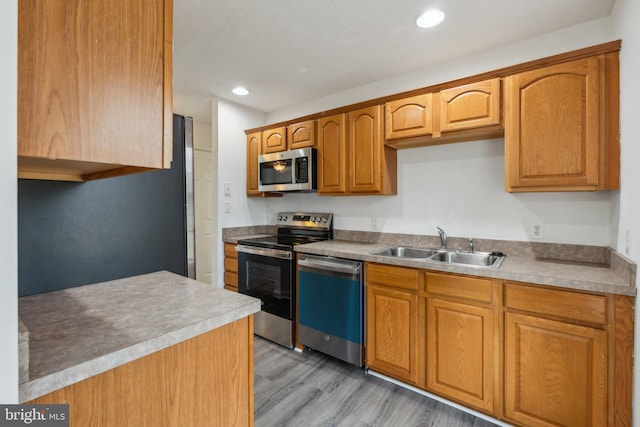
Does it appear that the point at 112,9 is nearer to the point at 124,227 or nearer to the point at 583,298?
the point at 124,227

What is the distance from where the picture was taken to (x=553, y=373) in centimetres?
156

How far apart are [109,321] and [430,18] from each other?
7.35 ft

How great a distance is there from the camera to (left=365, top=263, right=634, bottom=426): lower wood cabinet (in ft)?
4.70

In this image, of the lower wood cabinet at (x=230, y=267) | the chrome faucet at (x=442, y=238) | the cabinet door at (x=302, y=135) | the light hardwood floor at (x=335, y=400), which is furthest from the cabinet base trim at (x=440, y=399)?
the cabinet door at (x=302, y=135)

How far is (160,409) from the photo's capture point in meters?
0.84

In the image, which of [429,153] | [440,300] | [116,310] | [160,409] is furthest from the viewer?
[429,153]

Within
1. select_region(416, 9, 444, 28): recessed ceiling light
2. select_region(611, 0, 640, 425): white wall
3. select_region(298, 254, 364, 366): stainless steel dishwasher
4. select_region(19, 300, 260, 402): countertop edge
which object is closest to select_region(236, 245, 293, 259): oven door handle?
select_region(298, 254, 364, 366): stainless steel dishwasher

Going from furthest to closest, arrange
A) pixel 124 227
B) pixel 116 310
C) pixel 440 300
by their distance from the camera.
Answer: pixel 440 300 < pixel 124 227 < pixel 116 310

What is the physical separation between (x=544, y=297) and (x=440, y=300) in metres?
0.54

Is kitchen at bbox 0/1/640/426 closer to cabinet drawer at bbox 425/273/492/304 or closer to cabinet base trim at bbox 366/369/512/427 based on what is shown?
cabinet drawer at bbox 425/273/492/304

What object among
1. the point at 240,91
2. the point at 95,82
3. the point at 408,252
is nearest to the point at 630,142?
the point at 408,252

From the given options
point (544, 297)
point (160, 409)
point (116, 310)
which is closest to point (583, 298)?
point (544, 297)

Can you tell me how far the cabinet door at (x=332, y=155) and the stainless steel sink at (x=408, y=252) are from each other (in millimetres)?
676

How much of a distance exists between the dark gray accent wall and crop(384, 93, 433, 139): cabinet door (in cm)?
156
